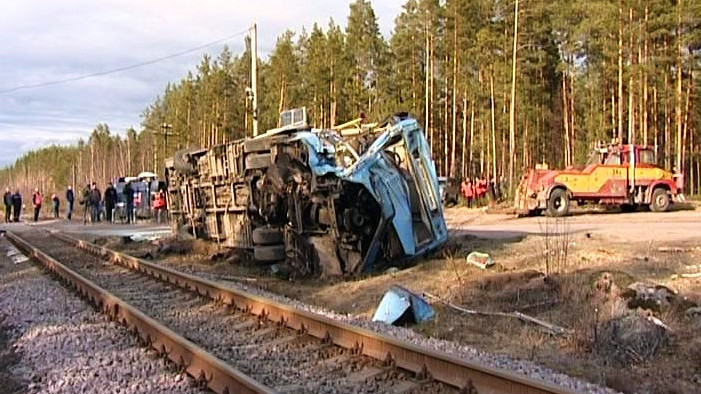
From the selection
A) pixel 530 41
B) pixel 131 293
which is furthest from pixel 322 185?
pixel 530 41

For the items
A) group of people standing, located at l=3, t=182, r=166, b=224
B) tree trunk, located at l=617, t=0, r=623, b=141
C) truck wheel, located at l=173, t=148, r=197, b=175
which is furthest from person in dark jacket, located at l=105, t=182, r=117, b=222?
tree trunk, located at l=617, t=0, r=623, b=141

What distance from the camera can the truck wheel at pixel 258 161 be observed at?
1304 cm

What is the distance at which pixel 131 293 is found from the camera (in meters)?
11.6

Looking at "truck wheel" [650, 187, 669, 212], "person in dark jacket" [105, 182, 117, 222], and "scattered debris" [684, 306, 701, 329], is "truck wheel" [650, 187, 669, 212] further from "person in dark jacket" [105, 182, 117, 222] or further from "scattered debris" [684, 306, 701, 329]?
"person in dark jacket" [105, 182, 117, 222]

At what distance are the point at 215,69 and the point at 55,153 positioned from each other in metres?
103

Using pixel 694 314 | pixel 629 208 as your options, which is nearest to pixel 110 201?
pixel 629 208

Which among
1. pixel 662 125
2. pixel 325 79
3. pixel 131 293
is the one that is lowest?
pixel 131 293

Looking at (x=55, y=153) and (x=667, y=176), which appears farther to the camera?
(x=55, y=153)

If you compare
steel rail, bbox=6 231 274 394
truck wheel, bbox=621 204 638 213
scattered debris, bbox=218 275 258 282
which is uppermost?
truck wheel, bbox=621 204 638 213

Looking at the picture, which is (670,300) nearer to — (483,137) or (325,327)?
(325,327)

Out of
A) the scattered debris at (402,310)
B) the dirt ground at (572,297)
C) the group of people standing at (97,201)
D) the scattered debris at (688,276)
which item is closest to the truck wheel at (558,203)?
the dirt ground at (572,297)

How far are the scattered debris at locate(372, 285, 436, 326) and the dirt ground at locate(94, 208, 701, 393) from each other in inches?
7.8

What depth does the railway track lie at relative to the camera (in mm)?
5742

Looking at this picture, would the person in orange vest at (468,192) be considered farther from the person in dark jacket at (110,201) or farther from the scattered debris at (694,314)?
the scattered debris at (694,314)
